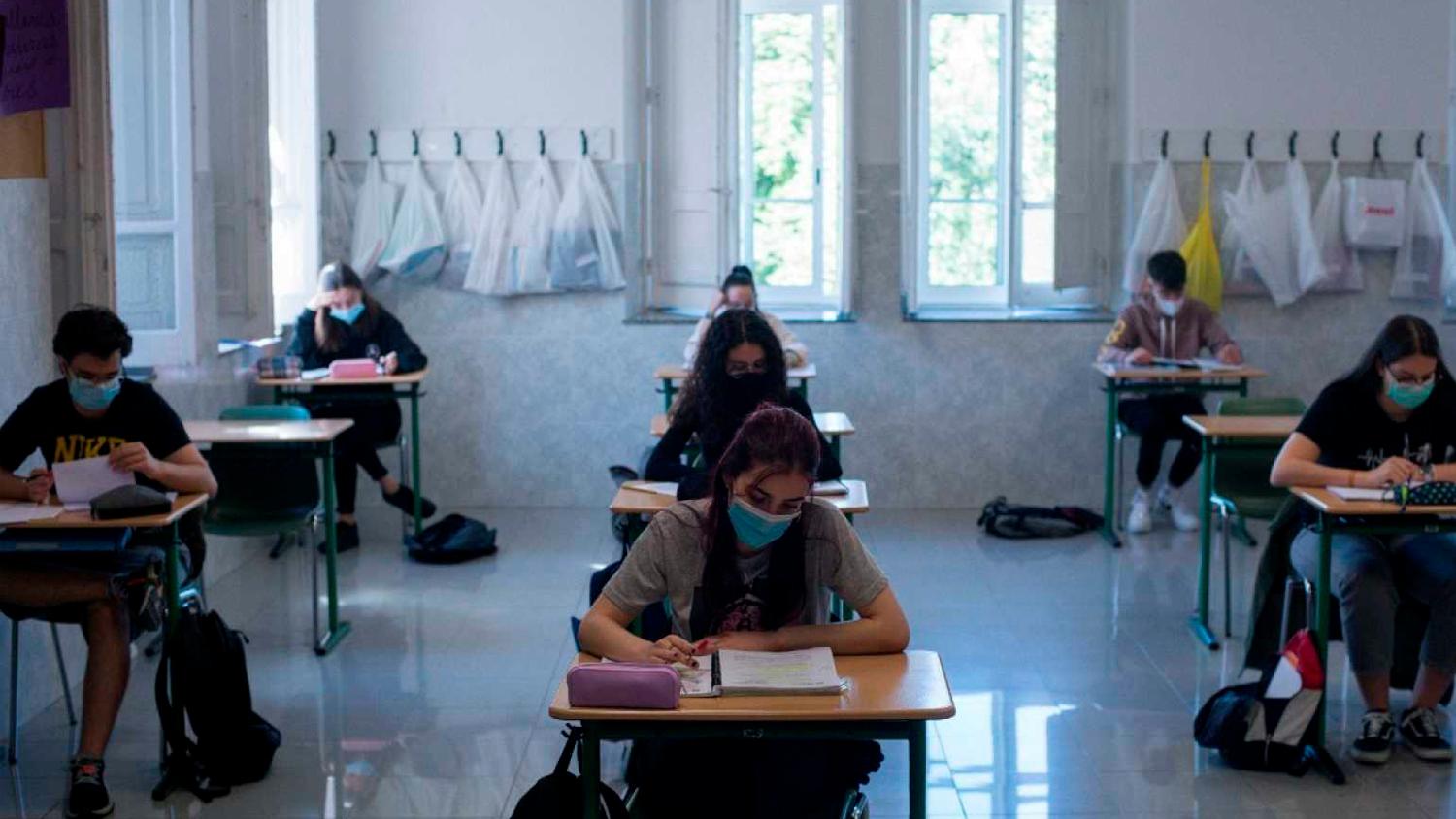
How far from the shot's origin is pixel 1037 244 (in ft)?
30.0

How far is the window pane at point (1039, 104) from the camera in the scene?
29.4 feet

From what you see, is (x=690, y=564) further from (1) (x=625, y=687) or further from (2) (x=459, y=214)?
(2) (x=459, y=214)

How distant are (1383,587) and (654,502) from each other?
201 centimetres

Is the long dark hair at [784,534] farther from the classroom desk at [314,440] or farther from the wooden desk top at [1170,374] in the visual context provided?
the wooden desk top at [1170,374]

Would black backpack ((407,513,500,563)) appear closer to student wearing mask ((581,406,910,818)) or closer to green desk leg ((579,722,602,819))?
student wearing mask ((581,406,910,818))

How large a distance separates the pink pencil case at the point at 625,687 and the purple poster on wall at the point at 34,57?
124 inches

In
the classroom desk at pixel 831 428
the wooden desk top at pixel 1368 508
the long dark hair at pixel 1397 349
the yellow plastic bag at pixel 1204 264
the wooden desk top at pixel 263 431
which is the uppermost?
the yellow plastic bag at pixel 1204 264

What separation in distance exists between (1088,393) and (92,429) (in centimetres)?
540

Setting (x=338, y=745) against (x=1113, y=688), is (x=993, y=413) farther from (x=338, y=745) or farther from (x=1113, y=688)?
(x=338, y=745)

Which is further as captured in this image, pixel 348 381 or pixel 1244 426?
pixel 348 381

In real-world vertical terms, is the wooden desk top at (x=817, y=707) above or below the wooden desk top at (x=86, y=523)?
below

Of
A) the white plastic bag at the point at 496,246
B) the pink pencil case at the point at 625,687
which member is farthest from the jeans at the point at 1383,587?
the white plastic bag at the point at 496,246

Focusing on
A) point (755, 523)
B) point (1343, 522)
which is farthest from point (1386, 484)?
point (755, 523)

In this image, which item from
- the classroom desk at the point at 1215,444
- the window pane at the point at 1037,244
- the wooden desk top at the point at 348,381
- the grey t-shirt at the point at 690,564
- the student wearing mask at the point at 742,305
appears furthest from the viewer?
the window pane at the point at 1037,244
